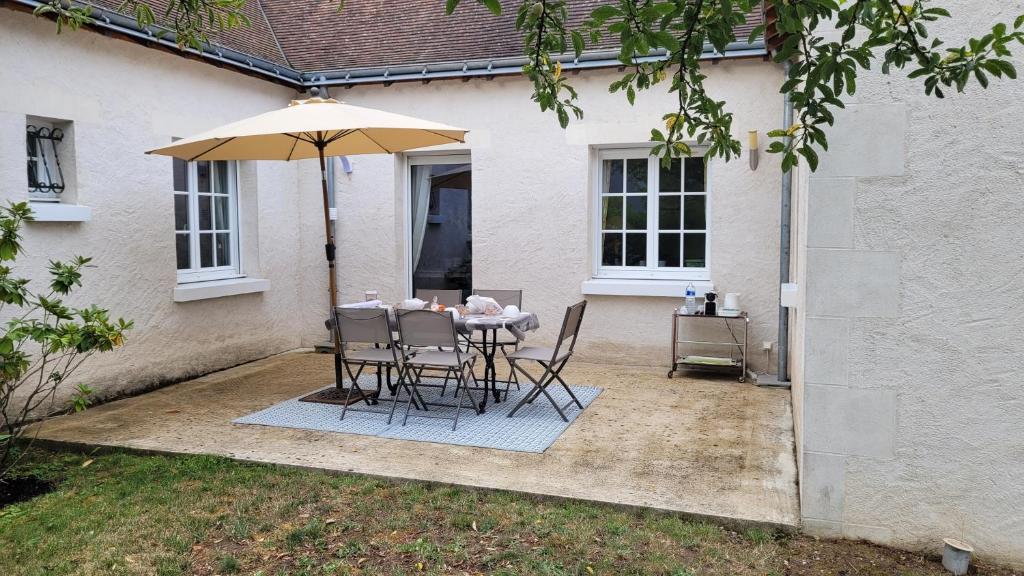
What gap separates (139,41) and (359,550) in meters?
5.40

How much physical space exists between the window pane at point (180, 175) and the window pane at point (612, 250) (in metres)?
4.52

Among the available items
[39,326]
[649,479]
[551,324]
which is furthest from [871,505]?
[551,324]

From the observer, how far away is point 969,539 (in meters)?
3.81

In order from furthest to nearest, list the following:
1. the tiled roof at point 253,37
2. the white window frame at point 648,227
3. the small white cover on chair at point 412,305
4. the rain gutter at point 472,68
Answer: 1. the white window frame at point 648,227
2. the tiled roof at point 253,37
3. the rain gutter at point 472,68
4. the small white cover on chair at point 412,305

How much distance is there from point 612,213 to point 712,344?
185cm

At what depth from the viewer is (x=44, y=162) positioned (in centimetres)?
665

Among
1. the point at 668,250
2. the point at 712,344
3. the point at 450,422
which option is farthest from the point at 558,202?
the point at 450,422

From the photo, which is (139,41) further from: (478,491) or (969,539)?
(969,539)

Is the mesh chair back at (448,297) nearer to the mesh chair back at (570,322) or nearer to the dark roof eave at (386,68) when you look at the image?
the mesh chair back at (570,322)

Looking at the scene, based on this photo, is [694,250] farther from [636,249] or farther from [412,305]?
[412,305]

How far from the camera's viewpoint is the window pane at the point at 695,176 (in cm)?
868

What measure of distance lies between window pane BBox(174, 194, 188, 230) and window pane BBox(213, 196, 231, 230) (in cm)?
47

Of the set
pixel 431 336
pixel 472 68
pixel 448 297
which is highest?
pixel 472 68

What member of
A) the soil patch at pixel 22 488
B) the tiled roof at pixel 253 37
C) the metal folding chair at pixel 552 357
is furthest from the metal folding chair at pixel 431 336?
the tiled roof at pixel 253 37
